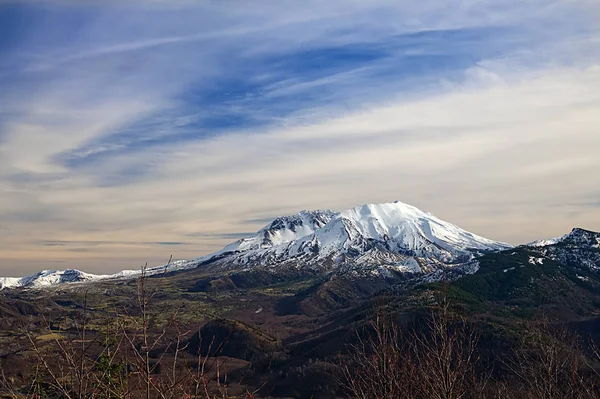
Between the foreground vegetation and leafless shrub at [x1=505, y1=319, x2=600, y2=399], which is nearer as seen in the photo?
the foreground vegetation

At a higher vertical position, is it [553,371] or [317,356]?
[553,371]

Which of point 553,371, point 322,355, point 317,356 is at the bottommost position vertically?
point 317,356

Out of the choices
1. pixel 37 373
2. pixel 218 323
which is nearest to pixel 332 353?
pixel 218 323

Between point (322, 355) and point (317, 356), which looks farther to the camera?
point (317, 356)

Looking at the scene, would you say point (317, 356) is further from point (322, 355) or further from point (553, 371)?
point (553, 371)

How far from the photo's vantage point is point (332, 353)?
12381cm

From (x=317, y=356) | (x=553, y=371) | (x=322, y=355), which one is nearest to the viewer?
(x=553, y=371)

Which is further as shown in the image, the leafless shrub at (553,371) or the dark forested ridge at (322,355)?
the leafless shrub at (553,371)

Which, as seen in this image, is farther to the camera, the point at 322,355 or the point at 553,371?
the point at 322,355

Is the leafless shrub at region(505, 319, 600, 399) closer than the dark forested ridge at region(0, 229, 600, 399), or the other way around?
the dark forested ridge at region(0, 229, 600, 399)

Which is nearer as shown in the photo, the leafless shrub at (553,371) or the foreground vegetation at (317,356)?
the foreground vegetation at (317,356)

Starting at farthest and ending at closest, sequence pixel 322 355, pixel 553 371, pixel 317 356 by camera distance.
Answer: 1. pixel 317 356
2. pixel 322 355
3. pixel 553 371

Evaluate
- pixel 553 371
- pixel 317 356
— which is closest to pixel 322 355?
pixel 317 356

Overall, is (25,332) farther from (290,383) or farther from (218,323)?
(218,323)
